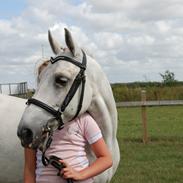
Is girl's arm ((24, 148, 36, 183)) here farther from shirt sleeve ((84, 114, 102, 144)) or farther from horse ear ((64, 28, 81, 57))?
horse ear ((64, 28, 81, 57))

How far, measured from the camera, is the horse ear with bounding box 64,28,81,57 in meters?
2.96

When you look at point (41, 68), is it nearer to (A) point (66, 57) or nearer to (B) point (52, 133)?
(A) point (66, 57)

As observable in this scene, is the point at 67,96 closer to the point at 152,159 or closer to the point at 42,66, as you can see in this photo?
the point at 42,66

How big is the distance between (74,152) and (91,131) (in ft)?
0.64

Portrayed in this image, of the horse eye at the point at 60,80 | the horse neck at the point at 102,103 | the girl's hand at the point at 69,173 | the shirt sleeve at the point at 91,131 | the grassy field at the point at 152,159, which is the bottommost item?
the grassy field at the point at 152,159

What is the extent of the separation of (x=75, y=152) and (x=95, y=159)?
27 cm

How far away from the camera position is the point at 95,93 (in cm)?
331

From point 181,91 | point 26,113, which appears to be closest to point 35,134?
point 26,113

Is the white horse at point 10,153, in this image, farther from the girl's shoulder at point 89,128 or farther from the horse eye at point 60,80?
the horse eye at point 60,80

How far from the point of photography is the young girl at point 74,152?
3125 mm

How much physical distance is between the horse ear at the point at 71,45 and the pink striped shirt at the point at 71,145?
47cm

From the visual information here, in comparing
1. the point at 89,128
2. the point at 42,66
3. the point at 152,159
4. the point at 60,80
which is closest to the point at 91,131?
the point at 89,128

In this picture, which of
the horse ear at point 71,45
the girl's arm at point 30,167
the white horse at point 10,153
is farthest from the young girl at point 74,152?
the white horse at point 10,153

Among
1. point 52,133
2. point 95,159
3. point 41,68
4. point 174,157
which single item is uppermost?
point 41,68
